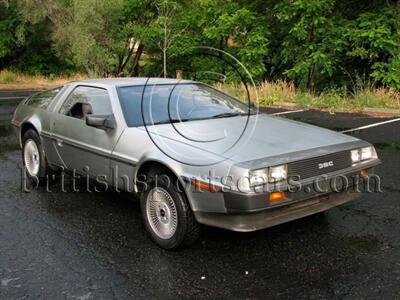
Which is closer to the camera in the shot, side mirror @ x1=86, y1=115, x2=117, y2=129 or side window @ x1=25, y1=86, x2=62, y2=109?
side mirror @ x1=86, y1=115, x2=117, y2=129

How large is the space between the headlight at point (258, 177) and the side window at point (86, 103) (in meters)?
1.81

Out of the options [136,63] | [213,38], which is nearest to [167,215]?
[213,38]

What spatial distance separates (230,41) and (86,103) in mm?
18809

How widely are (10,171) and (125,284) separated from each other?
3.75 meters

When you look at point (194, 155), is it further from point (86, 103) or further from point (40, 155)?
point (40, 155)

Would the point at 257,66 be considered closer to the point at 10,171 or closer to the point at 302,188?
the point at 10,171

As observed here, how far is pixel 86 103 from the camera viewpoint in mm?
5055

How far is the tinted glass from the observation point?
15.8 feet

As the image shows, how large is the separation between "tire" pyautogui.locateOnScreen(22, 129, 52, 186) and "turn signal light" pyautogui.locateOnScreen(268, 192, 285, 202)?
10.4 feet

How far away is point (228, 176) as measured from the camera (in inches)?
139

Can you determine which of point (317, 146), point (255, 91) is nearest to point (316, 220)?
point (317, 146)

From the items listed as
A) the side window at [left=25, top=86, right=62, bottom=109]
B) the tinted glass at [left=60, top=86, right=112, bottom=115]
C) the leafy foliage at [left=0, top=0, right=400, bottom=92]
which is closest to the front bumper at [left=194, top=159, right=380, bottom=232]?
the tinted glass at [left=60, top=86, right=112, bottom=115]

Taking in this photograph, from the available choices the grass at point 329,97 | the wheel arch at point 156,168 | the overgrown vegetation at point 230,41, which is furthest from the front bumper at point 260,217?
the overgrown vegetation at point 230,41

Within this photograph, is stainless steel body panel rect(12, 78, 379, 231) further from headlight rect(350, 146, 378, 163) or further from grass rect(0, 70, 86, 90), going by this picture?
grass rect(0, 70, 86, 90)
